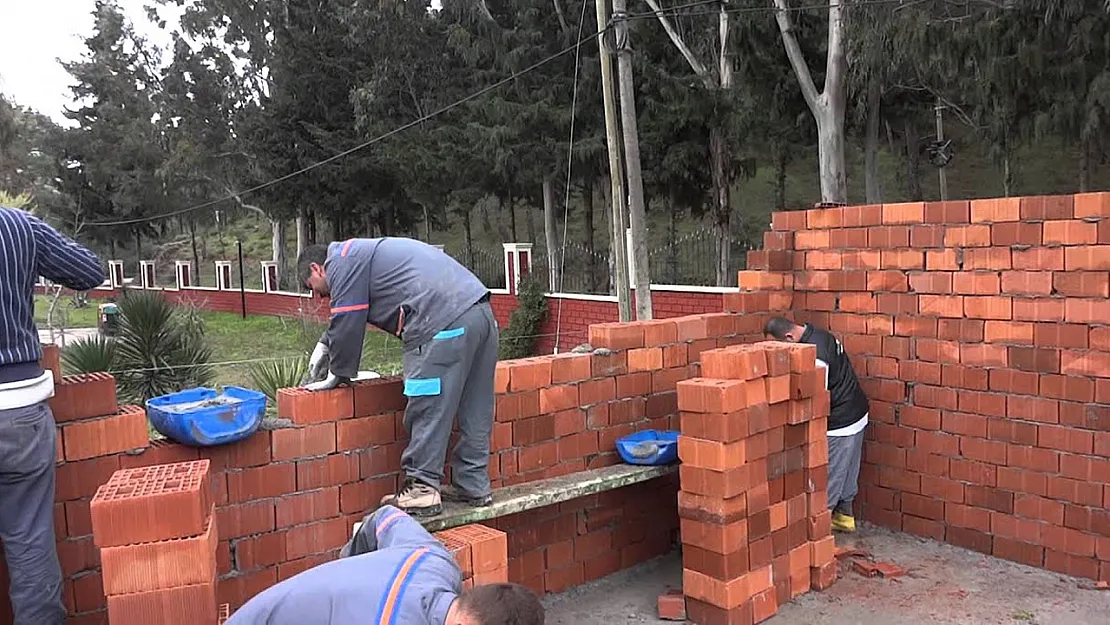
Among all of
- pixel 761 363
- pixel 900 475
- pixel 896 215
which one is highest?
pixel 896 215

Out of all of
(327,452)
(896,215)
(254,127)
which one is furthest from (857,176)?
(327,452)

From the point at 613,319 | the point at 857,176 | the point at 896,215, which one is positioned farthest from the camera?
the point at 857,176

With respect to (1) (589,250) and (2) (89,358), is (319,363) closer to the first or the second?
(2) (89,358)

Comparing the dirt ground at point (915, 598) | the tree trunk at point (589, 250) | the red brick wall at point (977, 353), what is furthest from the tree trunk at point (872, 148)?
the dirt ground at point (915, 598)

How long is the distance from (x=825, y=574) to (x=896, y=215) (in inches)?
83.7

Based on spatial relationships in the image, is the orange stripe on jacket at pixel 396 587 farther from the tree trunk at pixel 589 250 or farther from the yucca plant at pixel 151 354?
the tree trunk at pixel 589 250

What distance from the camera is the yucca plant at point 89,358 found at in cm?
781

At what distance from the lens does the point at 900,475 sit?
505cm

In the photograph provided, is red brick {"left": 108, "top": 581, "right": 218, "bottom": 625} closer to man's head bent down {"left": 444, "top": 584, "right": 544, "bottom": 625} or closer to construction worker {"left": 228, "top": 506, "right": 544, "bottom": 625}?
construction worker {"left": 228, "top": 506, "right": 544, "bottom": 625}

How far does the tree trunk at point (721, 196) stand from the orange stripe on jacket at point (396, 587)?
525 inches

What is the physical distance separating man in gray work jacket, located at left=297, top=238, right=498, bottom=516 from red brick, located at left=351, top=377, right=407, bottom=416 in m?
0.12

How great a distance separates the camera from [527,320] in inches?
582

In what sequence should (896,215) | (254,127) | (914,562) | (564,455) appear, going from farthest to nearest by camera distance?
(254,127)
(896,215)
(914,562)
(564,455)

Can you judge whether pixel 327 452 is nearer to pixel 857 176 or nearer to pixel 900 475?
pixel 900 475
